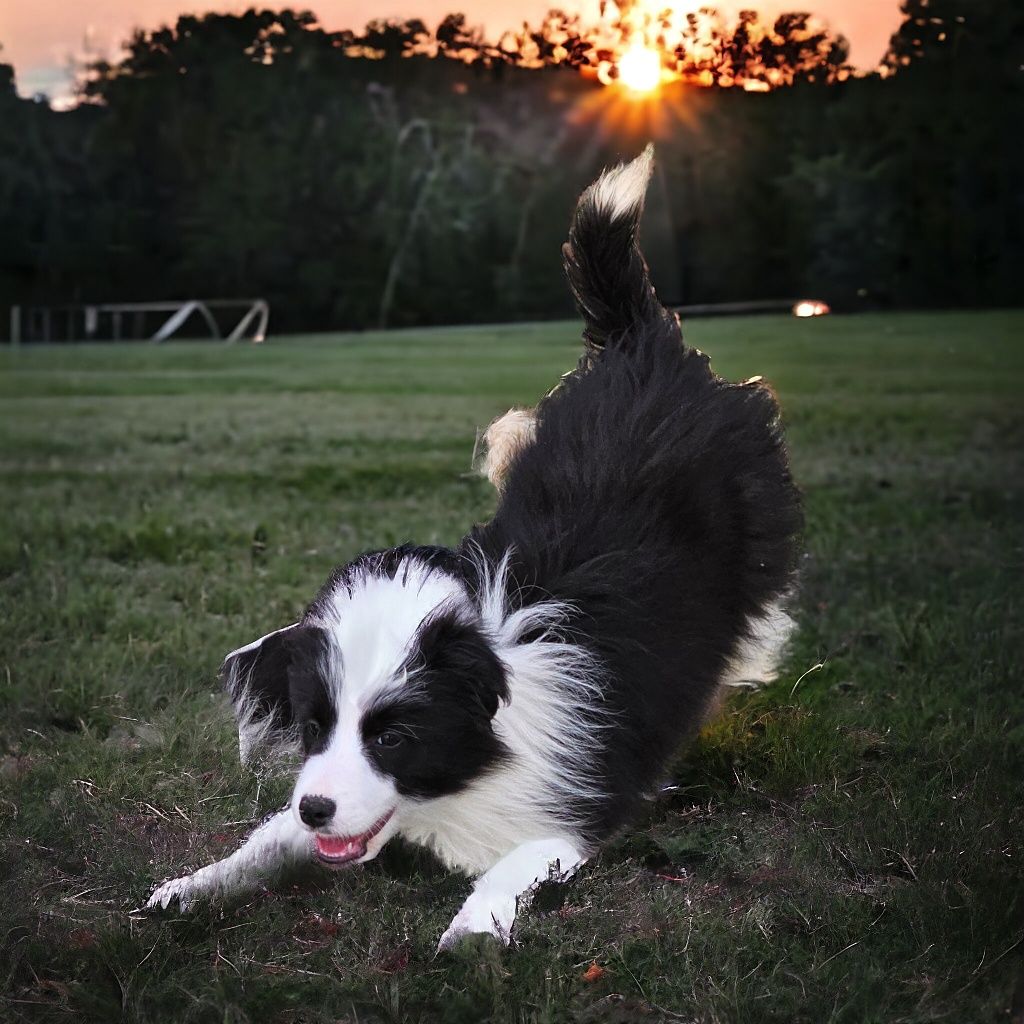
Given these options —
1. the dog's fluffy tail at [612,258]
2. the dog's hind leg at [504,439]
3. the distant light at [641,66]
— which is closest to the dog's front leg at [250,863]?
the dog's hind leg at [504,439]

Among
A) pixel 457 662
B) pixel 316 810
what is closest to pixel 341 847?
pixel 316 810

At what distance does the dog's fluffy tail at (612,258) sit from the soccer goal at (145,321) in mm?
9182

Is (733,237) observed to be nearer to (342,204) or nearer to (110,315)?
(342,204)

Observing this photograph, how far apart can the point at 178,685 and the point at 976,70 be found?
7861mm

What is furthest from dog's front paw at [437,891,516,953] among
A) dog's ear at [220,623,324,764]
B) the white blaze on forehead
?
dog's ear at [220,623,324,764]

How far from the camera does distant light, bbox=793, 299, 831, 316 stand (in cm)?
1079

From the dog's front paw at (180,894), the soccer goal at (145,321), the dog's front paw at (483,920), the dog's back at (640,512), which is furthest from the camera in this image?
the soccer goal at (145,321)

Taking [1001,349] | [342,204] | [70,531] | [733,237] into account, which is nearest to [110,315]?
[342,204]

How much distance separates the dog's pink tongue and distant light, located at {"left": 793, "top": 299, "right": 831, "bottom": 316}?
27.7 feet

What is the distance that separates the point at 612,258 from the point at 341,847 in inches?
84.6

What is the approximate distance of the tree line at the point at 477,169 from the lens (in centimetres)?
938

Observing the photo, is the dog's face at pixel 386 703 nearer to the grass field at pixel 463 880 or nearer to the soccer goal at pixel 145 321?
the grass field at pixel 463 880

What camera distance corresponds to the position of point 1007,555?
6.13m

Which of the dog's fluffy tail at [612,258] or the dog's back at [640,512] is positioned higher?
the dog's fluffy tail at [612,258]
